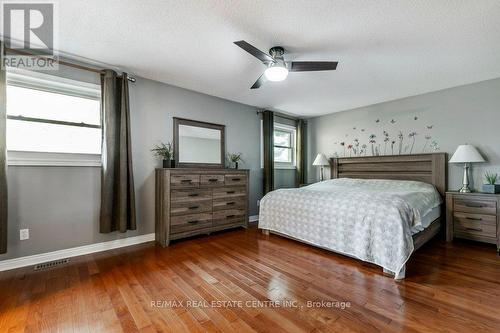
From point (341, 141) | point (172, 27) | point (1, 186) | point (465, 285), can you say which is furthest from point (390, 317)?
point (341, 141)

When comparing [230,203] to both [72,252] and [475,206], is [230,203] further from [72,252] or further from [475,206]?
[475,206]

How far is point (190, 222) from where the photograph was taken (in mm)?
3234

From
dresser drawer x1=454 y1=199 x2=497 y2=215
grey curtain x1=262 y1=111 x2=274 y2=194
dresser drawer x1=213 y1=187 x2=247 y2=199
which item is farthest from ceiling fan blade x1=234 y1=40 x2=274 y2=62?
dresser drawer x1=454 y1=199 x2=497 y2=215

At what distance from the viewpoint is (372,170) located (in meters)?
4.39

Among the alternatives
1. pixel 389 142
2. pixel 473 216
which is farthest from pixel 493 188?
pixel 389 142

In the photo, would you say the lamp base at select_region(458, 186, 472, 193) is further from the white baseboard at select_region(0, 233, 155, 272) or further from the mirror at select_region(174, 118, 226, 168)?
the white baseboard at select_region(0, 233, 155, 272)

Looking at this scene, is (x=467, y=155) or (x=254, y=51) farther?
(x=467, y=155)

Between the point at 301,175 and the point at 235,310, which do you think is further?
the point at 301,175

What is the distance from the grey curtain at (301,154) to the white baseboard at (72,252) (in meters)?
3.48

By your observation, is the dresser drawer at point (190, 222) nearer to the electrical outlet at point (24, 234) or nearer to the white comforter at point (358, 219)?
the white comforter at point (358, 219)

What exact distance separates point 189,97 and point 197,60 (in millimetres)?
1071

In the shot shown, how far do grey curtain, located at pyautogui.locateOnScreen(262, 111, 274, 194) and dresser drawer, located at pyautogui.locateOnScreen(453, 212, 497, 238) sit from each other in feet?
9.65

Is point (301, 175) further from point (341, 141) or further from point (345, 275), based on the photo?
point (345, 275)

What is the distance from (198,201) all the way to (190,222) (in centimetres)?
32
